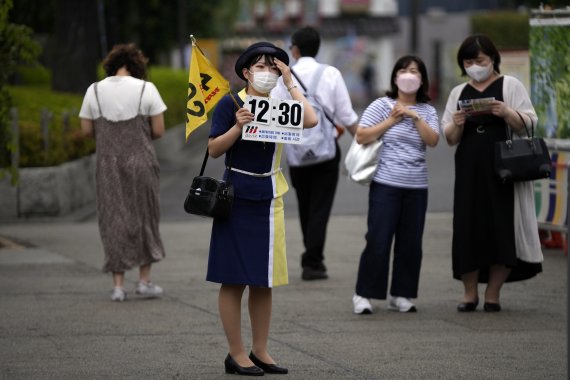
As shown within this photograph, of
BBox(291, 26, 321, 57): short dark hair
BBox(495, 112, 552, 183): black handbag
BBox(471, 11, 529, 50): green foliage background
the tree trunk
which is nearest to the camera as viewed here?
BBox(495, 112, 552, 183): black handbag

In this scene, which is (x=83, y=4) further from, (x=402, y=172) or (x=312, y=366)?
(x=312, y=366)

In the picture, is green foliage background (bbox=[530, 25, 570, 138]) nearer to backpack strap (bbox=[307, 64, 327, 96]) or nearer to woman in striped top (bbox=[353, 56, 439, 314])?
backpack strap (bbox=[307, 64, 327, 96])

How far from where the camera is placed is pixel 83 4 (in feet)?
71.9

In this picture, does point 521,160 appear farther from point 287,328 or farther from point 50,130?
point 50,130

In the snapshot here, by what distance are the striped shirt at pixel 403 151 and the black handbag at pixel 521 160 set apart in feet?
1.62

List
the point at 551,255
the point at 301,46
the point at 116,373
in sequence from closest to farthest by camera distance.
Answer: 1. the point at 116,373
2. the point at 301,46
3. the point at 551,255

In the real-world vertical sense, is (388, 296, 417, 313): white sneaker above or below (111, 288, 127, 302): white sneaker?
above

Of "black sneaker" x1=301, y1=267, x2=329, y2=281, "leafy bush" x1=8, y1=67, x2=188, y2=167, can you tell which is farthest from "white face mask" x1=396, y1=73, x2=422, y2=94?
"leafy bush" x1=8, y1=67, x2=188, y2=167

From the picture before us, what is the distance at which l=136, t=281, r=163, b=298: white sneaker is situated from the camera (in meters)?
10.0

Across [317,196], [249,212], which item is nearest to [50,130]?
[317,196]

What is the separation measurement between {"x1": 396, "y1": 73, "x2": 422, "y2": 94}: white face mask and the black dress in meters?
0.36

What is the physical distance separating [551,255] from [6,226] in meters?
6.00

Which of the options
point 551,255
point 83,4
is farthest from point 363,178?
point 83,4

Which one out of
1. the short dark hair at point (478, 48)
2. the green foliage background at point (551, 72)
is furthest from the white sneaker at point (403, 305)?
the green foliage background at point (551, 72)
